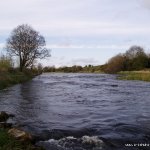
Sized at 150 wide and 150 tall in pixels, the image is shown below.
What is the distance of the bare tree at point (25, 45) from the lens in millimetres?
65062

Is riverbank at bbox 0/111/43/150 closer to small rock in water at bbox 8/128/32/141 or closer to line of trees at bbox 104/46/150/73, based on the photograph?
small rock in water at bbox 8/128/32/141

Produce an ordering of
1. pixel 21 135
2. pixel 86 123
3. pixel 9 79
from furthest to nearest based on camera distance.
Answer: pixel 9 79 < pixel 86 123 < pixel 21 135

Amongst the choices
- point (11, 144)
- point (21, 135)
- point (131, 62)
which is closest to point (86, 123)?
point (21, 135)

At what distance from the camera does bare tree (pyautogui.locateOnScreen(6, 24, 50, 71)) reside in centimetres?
6506

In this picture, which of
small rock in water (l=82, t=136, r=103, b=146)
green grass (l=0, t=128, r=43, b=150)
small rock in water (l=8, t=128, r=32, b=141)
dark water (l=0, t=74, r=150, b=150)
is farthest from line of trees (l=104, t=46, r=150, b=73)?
green grass (l=0, t=128, r=43, b=150)

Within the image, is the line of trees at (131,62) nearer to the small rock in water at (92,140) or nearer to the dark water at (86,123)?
the dark water at (86,123)

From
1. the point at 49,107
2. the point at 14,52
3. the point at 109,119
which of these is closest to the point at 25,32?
the point at 14,52

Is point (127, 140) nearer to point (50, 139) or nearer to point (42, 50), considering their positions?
point (50, 139)

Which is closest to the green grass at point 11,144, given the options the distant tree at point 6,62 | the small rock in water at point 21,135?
the small rock in water at point 21,135

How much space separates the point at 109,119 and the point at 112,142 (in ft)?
15.3

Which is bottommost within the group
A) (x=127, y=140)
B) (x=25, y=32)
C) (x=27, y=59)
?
(x=127, y=140)

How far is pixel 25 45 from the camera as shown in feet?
213

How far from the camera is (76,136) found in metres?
13.3

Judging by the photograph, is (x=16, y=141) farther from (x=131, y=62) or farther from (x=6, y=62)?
(x=131, y=62)
